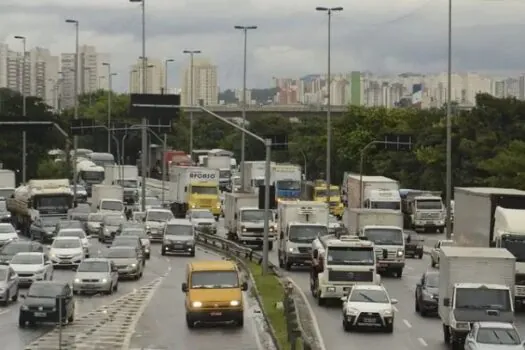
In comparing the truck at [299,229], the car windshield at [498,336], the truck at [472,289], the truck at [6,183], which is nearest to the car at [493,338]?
the car windshield at [498,336]

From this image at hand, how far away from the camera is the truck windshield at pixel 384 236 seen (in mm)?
54562

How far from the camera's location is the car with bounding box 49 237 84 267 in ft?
192

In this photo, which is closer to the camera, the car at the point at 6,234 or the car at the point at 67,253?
the car at the point at 67,253

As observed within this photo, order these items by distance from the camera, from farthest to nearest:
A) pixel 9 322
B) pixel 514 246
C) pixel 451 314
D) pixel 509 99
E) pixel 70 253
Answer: pixel 509 99, pixel 70 253, pixel 514 246, pixel 9 322, pixel 451 314

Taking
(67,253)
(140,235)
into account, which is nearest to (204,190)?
(140,235)

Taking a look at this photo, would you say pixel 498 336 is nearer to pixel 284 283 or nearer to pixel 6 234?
pixel 284 283

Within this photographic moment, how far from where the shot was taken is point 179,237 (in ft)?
221

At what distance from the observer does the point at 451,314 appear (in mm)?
33781

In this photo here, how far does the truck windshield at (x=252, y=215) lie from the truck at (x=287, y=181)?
3155 cm

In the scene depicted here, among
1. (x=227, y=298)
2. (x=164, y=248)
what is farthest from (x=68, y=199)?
(x=227, y=298)

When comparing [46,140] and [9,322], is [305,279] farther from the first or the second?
[46,140]

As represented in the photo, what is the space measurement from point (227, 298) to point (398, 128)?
3689 inches

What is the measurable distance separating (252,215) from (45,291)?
3310 cm

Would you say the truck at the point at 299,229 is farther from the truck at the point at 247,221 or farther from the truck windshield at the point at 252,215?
the truck windshield at the point at 252,215
